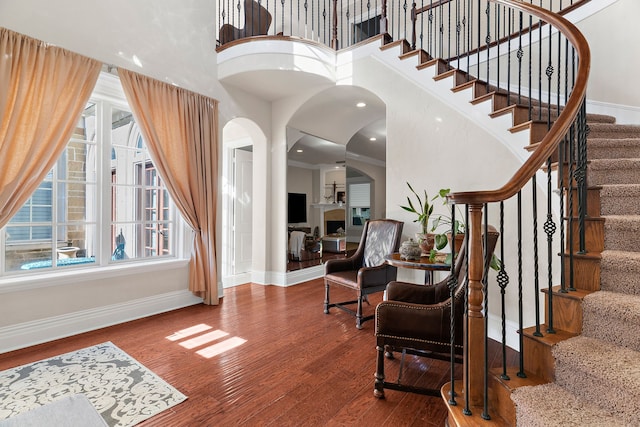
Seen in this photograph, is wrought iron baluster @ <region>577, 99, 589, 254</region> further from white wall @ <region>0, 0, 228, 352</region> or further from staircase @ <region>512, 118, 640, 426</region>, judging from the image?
white wall @ <region>0, 0, 228, 352</region>

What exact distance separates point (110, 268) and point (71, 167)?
1.03 meters

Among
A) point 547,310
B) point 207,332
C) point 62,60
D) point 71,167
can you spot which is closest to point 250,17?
point 62,60

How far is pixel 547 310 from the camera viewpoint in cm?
160

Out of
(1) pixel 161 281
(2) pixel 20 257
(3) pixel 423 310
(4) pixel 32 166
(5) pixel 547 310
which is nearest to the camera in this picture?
(5) pixel 547 310

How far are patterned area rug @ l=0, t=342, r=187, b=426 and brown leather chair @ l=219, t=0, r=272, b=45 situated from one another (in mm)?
3964

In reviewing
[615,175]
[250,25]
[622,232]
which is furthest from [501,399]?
[250,25]

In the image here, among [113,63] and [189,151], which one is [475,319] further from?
[113,63]

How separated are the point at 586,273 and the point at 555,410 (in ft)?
2.76

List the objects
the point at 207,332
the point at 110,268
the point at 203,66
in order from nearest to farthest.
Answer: the point at 207,332, the point at 110,268, the point at 203,66

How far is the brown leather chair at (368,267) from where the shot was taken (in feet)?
10.2

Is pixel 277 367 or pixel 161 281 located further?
pixel 161 281

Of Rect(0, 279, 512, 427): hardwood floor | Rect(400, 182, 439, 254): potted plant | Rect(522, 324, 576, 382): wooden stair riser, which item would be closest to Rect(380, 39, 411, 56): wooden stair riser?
Rect(400, 182, 439, 254): potted plant

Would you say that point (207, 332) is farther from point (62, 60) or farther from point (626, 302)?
point (626, 302)

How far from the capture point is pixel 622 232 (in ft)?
5.68
